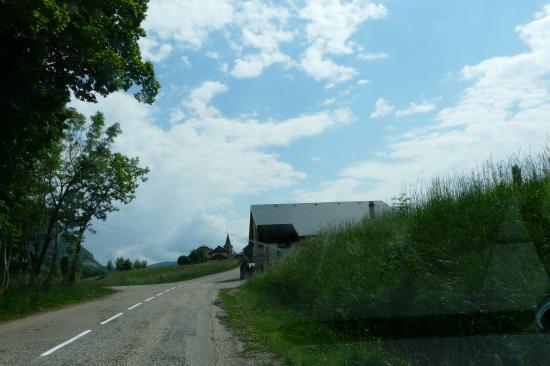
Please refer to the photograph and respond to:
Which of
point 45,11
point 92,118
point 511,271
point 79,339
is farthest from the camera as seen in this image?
point 92,118

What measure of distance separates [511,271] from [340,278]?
510 cm

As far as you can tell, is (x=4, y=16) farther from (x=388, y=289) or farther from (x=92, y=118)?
(x=92, y=118)

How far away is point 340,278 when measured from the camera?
1125cm

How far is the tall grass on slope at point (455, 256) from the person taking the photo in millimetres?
6500

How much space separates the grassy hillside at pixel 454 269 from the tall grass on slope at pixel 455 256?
0.02 m

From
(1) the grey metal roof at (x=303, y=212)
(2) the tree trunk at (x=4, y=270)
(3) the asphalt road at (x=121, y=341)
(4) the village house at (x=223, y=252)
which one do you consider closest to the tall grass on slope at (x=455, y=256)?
(3) the asphalt road at (x=121, y=341)

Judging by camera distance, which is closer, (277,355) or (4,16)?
(277,355)

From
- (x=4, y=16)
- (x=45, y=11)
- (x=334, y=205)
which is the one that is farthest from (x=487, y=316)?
(x=334, y=205)

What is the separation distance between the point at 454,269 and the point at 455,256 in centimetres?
23

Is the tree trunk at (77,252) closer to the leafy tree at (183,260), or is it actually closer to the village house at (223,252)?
the leafy tree at (183,260)

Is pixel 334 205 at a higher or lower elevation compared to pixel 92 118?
lower

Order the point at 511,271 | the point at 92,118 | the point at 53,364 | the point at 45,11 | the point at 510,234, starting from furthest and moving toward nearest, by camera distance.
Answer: the point at 92,118 → the point at 45,11 → the point at 53,364 → the point at 510,234 → the point at 511,271

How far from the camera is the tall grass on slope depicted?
650cm

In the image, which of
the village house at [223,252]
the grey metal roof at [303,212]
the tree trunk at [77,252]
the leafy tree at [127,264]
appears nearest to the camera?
the tree trunk at [77,252]
